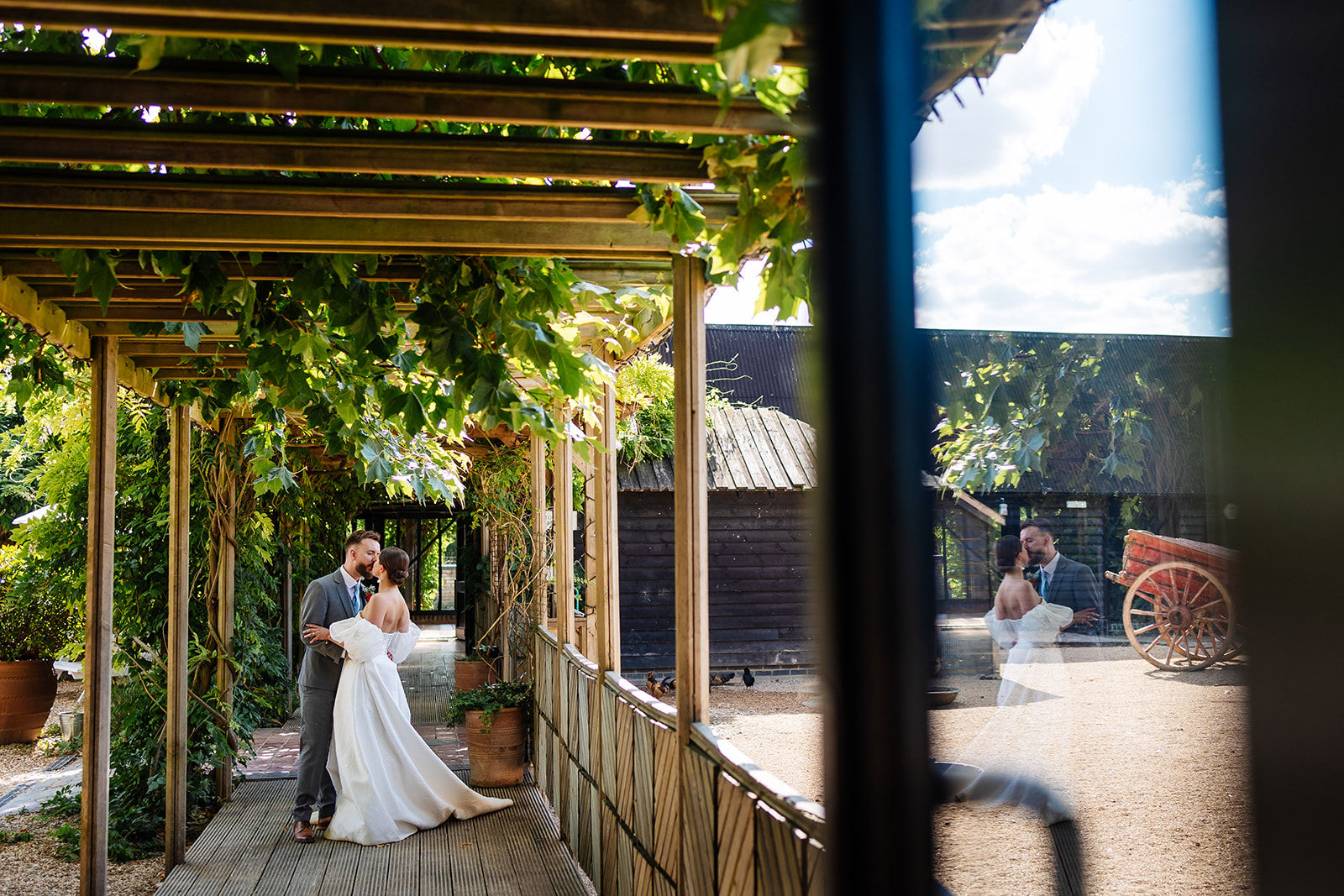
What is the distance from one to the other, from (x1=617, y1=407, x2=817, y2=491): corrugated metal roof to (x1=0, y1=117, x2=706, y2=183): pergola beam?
9.02m

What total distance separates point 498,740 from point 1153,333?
6526mm

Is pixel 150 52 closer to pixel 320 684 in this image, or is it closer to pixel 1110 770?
pixel 1110 770

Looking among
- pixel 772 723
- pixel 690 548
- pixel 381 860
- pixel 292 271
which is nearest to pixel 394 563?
pixel 381 860

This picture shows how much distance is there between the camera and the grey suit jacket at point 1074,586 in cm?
69

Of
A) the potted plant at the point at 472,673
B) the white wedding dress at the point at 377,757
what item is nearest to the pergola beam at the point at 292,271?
the white wedding dress at the point at 377,757

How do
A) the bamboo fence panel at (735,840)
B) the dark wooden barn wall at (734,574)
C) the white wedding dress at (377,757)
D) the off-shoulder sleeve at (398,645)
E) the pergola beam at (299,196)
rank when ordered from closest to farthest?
the bamboo fence panel at (735,840) → the pergola beam at (299,196) → the white wedding dress at (377,757) → the off-shoulder sleeve at (398,645) → the dark wooden barn wall at (734,574)

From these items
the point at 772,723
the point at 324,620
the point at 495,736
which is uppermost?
the point at 324,620

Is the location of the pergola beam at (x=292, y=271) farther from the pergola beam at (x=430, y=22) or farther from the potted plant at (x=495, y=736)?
the potted plant at (x=495, y=736)

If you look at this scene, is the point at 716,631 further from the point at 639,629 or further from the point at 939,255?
the point at 939,255

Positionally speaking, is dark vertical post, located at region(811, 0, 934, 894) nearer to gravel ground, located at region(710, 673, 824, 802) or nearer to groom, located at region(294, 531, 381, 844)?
gravel ground, located at region(710, 673, 824, 802)

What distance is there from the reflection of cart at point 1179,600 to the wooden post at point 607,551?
3.60 meters

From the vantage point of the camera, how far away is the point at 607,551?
4438 millimetres

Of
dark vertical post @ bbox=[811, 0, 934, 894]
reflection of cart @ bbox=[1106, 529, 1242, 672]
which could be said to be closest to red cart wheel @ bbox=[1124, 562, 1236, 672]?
reflection of cart @ bbox=[1106, 529, 1242, 672]

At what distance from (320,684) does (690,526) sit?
3735mm
